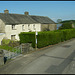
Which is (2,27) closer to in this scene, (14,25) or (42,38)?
(14,25)

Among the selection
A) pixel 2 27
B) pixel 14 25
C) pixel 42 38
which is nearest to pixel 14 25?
pixel 14 25

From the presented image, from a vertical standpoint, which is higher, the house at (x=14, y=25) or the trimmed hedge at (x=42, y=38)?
the house at (x=14, y=25)

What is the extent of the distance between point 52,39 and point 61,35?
14.0ft

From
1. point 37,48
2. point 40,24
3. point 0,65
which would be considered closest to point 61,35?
point 37,48

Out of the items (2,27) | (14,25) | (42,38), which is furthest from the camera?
(14,25)

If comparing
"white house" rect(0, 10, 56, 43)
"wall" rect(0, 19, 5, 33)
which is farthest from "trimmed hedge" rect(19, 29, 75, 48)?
"wall" rect(0, 19, 5, 33)

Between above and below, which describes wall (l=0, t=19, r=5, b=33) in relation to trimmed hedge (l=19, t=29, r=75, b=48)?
above

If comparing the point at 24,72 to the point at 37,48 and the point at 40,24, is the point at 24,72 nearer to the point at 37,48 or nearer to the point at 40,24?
the point at 37,48

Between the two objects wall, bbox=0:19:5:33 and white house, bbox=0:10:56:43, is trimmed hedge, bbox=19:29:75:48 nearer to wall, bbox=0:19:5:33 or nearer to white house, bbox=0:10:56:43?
white house, bbox=0:10:56:43

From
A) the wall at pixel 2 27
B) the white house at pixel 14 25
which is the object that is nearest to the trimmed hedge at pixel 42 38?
the white house at pixel 14 25

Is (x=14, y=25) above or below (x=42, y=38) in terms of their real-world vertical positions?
above

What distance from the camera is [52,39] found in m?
20.9

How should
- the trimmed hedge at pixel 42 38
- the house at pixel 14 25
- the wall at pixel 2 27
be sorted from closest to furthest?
the trimmed hedge at pixel 42 38 < the wall at pixel 2 27 < the house at pixel 14 25

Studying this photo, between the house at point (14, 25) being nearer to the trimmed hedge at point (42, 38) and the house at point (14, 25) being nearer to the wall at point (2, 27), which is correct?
the wall at point (2, 27)
